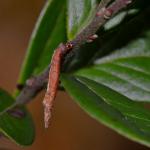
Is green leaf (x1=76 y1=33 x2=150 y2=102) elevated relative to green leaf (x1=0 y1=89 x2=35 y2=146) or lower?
lower

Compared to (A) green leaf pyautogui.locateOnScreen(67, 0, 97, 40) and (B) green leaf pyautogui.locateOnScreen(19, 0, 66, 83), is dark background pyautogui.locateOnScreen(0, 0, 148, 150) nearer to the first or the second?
(B) green leaf pyautogui.locateOnScreen(19, 0, 66, 83)

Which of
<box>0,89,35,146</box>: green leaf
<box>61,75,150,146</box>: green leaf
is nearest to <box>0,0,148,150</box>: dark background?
<box>0,89,35,146</box>: green leaf

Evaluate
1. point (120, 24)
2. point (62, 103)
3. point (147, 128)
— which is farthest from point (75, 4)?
point (62, 103)

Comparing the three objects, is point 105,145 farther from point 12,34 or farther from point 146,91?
point 146,91

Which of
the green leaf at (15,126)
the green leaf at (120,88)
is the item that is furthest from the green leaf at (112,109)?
the green leaf at (15,126)

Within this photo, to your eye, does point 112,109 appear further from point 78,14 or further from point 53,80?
point 78,14

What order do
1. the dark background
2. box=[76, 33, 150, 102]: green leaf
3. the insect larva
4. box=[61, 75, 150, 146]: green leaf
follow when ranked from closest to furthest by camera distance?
1. box=[61, 75, 150, 146]: green leaf
2. the insect larva
3. box=[76, 33, 150, 102]: green leaf
4. the dark background

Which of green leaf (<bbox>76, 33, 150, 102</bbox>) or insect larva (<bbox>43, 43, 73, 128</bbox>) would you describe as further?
green leaf (<bbox>76, 33, 150, 102</bbox>)

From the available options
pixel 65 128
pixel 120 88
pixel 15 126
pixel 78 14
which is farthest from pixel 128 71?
pixel 65 128
